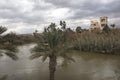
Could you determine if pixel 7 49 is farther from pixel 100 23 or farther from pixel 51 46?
pixel 100 23

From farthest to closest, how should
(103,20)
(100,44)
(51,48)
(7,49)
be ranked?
(103,20)
(100,44)
(51,48)
(7,49)

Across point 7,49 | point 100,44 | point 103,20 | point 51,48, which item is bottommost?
point 100,44

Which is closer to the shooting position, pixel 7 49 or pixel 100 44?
pixel 7 49

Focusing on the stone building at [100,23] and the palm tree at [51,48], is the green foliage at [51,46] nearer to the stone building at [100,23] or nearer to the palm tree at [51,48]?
the palm tree at [51,48]

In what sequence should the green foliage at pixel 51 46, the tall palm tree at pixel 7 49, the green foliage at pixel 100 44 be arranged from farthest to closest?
the green foliage at pixel 100 44
the green foliage at pixel 51 46
the tall palm tree at pixel 7 49

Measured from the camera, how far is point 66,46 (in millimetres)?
22688

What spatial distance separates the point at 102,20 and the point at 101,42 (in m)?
49.8

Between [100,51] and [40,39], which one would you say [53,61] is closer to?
[40,39]

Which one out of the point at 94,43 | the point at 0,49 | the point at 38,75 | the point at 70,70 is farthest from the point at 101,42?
the point at 0,49

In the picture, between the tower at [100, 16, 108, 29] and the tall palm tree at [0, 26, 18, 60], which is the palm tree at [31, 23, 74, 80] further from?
the tower at [100, 16, 108, 29]

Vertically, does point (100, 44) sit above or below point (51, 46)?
below

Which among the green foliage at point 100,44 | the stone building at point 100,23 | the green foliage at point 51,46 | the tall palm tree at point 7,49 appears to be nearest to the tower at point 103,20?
the stone building at point 100,23

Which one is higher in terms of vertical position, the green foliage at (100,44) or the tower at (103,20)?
the tower at (103,20)

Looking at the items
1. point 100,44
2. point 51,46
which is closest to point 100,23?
point 100,44
